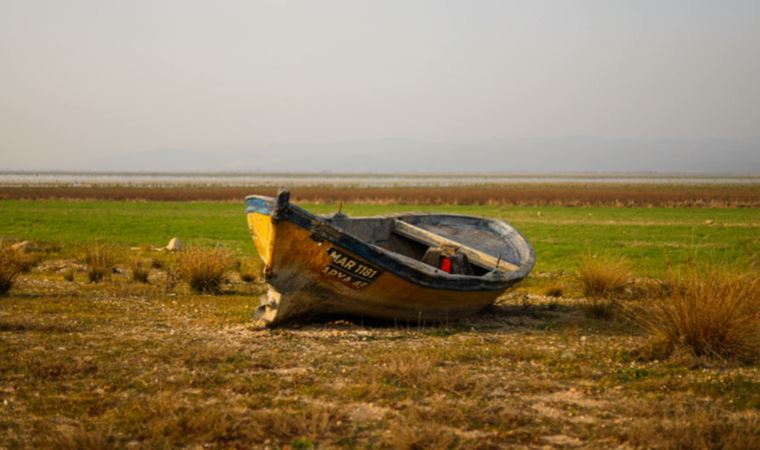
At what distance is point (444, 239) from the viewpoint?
44.0ft

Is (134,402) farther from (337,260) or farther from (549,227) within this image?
(549,227)

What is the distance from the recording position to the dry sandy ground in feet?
20.0

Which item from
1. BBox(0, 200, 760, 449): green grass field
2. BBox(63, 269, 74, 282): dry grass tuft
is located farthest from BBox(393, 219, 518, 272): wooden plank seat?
BBox(63, 269, 74, 282): dry grass tuft

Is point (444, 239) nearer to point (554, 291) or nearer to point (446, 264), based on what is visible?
point (446, 264)

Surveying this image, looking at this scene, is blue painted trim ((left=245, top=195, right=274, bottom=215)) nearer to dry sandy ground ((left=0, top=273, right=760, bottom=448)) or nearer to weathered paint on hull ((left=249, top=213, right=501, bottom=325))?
weathered paint on hull ((left=249, top=213, right=501, bottom=325))

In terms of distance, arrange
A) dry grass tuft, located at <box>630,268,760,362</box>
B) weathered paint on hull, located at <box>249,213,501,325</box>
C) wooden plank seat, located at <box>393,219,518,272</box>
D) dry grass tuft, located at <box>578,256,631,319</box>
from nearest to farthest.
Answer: dry grass tuft, located at <box>630,268,760,362</box>, weathered paint on hull, located at <box>249,213,501,325</box>, wooden plank seat, located at <box>393,219,518,272</box>, dry grass tuft, located at <box>578,256,631,319</box>

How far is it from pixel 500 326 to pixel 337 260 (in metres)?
3.18

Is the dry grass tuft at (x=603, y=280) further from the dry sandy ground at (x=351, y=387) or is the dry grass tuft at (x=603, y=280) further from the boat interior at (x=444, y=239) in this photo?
the dry sandy ground at (x=351, y=387)

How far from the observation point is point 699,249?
21.9m

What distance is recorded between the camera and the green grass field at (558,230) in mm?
21125

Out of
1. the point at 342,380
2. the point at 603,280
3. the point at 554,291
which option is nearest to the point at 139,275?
the point at 554,291

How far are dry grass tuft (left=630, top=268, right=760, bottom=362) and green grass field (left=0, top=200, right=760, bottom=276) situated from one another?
6.36m

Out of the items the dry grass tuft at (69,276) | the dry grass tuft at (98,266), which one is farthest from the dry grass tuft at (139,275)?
the dry grass tuft at (69,276)

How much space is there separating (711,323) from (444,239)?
5.58 metres
